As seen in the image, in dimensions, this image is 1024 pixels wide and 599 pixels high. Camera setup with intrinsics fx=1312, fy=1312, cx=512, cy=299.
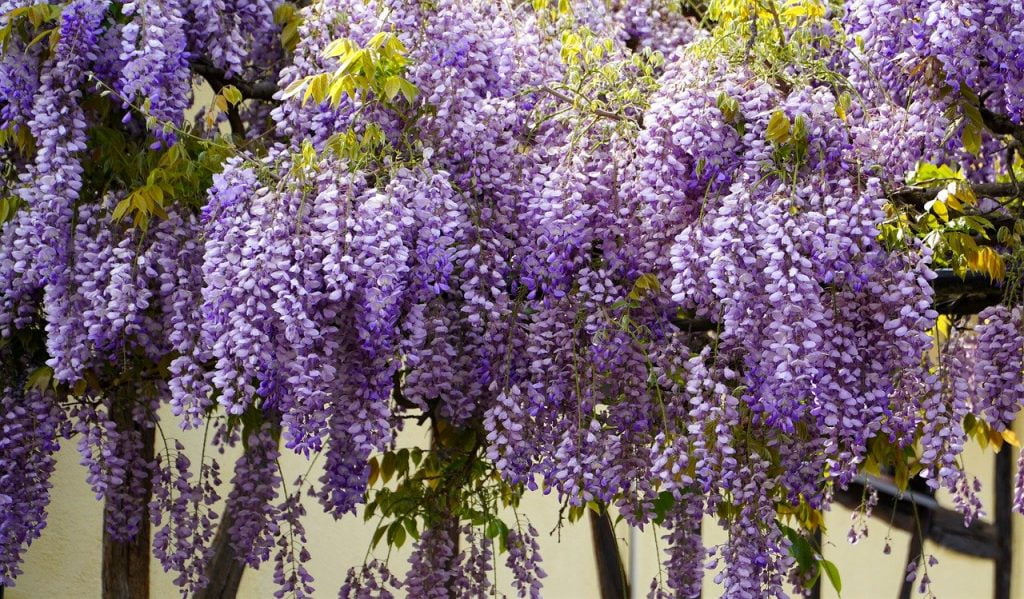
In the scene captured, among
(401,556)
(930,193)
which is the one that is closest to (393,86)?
(930,193)

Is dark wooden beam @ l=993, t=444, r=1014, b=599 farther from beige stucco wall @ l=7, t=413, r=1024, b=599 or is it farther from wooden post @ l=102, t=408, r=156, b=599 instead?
wooden post @ l=102, t=408, r=156, b=599

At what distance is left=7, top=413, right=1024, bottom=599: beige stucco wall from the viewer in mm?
4488

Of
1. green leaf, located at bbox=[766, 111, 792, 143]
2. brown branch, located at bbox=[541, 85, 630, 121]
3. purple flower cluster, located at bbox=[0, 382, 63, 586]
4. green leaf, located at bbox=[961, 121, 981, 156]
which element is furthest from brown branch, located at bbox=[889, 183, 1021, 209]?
purple flower cluster, located at bbox=[0, 382, 63, 586]

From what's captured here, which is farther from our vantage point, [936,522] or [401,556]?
[401,556]

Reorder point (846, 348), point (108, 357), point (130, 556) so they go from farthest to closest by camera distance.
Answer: point (130, 556), point (108, 357), point (846, 348)

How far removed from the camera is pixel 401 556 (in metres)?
4.69

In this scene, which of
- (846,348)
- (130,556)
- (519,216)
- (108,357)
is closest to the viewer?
(846,348)

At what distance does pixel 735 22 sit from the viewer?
2.88 m

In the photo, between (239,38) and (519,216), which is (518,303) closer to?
(519,216)

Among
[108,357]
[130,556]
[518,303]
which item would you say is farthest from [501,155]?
[130,556]

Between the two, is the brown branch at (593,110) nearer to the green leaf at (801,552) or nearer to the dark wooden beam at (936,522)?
the green leaf at (801,552)

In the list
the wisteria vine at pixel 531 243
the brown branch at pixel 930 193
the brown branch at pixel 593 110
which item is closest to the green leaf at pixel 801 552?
the wisteria vine at pixel 531 243

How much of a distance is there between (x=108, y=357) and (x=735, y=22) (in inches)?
62.0

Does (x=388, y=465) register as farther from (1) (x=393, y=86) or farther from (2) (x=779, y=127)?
(2) (x=779, y=127)
